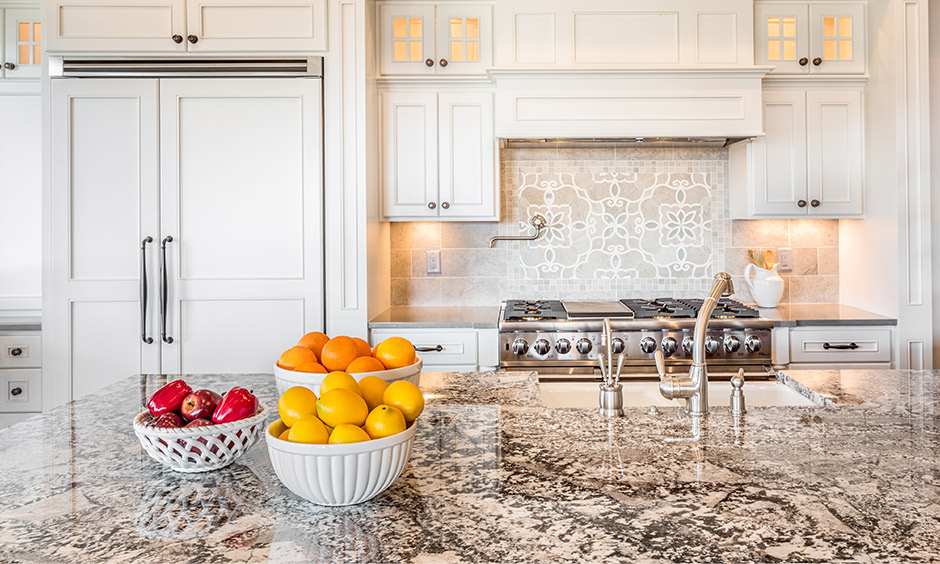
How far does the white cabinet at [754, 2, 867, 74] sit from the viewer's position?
3311 millimetres

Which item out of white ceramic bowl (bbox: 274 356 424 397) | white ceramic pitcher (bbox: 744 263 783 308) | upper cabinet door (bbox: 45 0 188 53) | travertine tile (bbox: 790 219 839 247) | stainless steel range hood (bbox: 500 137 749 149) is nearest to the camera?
white ceramic bowl (bbox: 274 356 424 397)

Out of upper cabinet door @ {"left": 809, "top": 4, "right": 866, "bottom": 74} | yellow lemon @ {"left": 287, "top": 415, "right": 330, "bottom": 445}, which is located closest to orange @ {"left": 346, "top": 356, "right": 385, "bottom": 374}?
yellow lemon @ {"left": 287, "top": 415, "right": 330, "bottom": 445}

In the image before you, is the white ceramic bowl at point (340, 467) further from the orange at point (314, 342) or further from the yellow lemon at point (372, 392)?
the orange at point (314, 342)

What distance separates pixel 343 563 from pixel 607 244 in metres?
3.09

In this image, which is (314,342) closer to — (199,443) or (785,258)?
(199,443)

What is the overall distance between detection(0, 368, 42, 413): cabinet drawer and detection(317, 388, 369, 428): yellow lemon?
9.06ft

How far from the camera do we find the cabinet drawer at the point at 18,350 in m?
3.07

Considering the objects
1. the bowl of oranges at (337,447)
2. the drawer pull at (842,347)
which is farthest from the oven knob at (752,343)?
the bowl of oranges at (337,447)

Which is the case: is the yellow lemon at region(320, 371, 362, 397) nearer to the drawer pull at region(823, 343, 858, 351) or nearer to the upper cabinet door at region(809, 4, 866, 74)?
the drawer pull at region(823, 343, 858, 351)

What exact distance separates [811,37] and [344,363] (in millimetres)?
3067

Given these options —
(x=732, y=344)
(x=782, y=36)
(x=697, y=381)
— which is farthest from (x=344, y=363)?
(x=782, y=36)

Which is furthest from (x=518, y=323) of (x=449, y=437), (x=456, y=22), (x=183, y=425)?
(x=183, y=425)

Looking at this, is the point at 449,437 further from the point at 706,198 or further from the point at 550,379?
the point at 706,198

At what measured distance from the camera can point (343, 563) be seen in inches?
30.1
